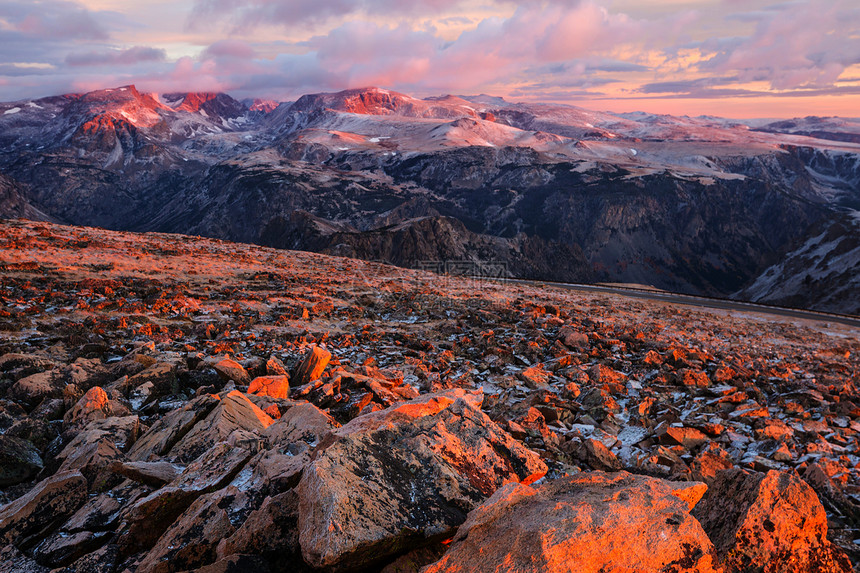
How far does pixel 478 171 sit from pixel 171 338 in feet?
489

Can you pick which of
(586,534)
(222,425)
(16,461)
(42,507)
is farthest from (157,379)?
(586,534)

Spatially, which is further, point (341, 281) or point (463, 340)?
point (341, 281)

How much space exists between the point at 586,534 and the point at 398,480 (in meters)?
1.42

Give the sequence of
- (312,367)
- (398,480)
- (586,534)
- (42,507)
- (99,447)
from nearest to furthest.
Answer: (586,534) → (398,480) → (42,507) → (99,447) → (312,367)

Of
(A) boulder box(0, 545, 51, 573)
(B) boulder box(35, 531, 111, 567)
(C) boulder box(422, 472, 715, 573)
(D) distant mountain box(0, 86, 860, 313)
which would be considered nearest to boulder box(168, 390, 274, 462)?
(B) boulder box(35, 531, 111, 567)

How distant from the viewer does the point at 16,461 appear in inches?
198

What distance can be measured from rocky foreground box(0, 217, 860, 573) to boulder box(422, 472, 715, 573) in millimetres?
14

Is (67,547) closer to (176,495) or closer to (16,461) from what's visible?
(176,495)

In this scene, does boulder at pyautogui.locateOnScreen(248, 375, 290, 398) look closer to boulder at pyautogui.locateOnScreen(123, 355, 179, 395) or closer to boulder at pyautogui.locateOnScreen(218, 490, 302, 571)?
boulder at pyautogui.locateOnScreen(123, 355, 179, 395)

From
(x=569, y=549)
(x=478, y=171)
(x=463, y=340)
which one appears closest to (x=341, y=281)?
(x=463, y=340)

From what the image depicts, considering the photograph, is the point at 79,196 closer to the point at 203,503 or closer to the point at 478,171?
the point at 478,171

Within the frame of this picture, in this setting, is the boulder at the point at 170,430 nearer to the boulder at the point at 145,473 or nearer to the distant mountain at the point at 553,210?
the boulder at the point at 145,473

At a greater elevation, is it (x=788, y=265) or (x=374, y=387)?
(x=374, y=387)

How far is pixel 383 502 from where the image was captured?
3.22 meters
